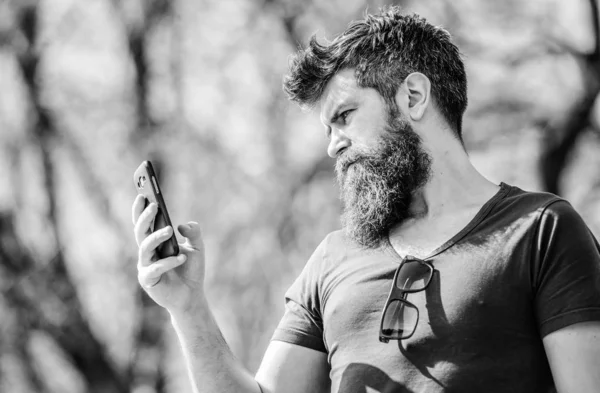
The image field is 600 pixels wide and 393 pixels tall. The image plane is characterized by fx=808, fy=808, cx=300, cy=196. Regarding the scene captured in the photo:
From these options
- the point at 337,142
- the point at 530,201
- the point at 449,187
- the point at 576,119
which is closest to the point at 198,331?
the point at 337,142

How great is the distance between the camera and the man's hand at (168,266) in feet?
6.18

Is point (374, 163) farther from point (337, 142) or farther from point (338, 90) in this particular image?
point (338, 90)

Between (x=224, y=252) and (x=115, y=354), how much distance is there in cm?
164

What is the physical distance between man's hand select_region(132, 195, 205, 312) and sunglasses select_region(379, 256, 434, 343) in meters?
0.48

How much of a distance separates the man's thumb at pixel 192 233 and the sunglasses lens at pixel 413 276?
509 millimetres

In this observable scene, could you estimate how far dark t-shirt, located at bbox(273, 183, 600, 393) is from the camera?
65.3 inches

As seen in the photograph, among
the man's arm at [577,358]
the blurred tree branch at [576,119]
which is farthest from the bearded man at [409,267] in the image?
the blurred tree branch at [576,119]

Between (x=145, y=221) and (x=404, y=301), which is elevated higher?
(x=145, y=221)

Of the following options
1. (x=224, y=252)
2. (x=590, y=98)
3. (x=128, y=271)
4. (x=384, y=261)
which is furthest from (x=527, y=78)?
(x=384, y=261)

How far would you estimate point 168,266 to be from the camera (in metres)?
1.88

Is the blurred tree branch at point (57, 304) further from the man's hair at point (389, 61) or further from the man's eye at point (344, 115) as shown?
the man's eye at point (344, 115)

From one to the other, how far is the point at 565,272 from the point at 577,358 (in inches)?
6.9

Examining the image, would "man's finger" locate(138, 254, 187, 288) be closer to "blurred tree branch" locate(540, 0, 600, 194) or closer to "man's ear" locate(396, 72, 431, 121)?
"man's ear" locate(396, 72, 431, 121)

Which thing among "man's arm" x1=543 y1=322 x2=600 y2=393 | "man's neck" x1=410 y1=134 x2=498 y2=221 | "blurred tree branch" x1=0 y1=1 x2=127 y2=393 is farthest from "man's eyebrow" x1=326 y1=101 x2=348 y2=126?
"blurred tree branch" x1=0 y1=1 x2=127 y2=393
